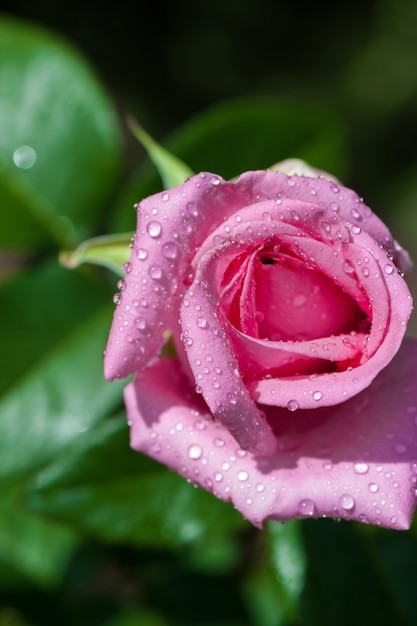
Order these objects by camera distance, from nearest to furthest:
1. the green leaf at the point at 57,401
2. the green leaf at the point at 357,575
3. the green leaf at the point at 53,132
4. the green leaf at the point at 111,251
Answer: the green leaf at the point at 111,251, the green leaf at the point at 357,575, the green leaf at the point at 57,401, the green leaf at the point at 53,132

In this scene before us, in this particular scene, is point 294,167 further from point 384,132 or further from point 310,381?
point 384,132

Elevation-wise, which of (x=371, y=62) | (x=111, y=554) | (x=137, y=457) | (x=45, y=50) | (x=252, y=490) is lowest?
(x=371, y=62)

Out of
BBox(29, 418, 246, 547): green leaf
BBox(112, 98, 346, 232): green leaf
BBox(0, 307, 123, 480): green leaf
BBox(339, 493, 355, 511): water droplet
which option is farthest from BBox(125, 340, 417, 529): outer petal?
BBox(112, 98, 346, 232): green leaf

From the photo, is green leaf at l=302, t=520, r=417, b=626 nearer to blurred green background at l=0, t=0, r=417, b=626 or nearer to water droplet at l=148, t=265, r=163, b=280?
blurred green background at l=0, t=0, r=417, b=626

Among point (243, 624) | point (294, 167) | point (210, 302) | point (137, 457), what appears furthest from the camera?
point (243, 624)

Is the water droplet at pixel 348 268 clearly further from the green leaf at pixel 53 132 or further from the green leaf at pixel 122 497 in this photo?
the green leaf at pixel 53 132

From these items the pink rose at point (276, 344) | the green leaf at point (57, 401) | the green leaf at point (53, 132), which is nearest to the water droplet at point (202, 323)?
the pink rose at point (276, 344)

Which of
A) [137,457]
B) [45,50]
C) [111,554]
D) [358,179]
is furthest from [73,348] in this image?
[358,179]
